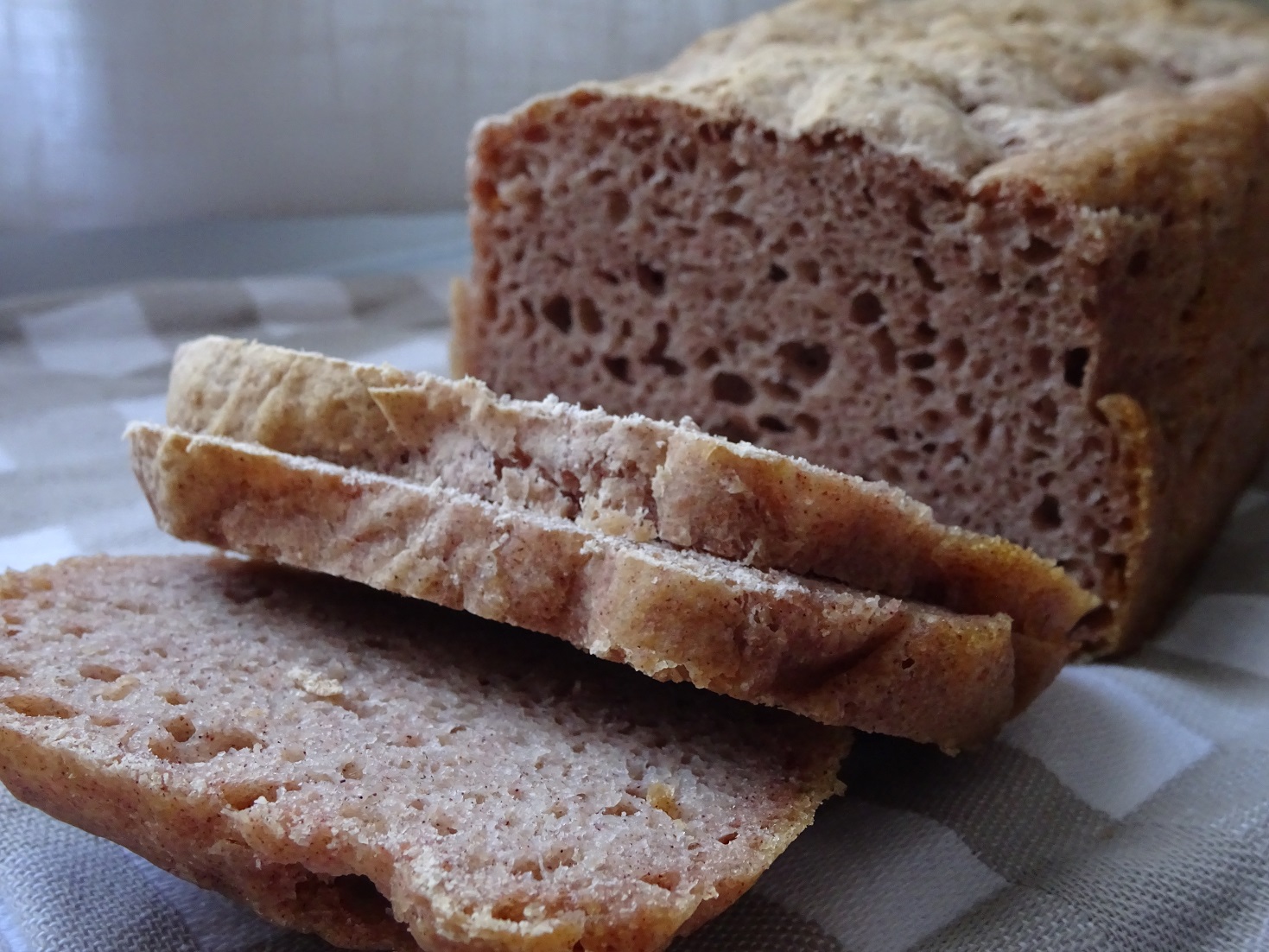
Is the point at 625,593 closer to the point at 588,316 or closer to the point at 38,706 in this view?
the point at 38,706

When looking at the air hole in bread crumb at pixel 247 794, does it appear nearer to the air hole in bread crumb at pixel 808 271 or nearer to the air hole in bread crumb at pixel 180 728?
the air hole in bread crumb at pixel 180 728

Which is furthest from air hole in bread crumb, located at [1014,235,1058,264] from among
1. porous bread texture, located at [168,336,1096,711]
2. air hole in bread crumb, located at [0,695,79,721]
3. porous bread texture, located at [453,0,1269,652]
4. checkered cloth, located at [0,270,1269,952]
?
air hole in bread crumb, located at [0,695,79,721]

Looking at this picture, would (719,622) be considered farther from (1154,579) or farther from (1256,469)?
(1256,469)

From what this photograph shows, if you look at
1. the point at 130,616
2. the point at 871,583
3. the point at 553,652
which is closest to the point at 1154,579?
the point at 871,583

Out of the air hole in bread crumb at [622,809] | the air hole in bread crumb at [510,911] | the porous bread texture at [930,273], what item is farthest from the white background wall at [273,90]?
the air hole in bread crumb at [510,911]

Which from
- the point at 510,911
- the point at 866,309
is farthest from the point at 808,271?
the point at 510,911

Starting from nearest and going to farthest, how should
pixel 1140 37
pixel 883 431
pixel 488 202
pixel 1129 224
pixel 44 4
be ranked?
pixel 1129 224 → pixel 883 431 → pixel 488 202 → pixel 1140 37 → pixel 44 4
